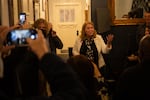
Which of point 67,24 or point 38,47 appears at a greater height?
point 38,47

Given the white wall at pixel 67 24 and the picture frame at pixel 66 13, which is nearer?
the white wall at pixel 67 24

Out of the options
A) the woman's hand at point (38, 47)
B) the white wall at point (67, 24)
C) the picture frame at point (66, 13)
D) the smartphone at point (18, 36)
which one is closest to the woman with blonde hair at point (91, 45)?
the smartphone at point (18, 36)

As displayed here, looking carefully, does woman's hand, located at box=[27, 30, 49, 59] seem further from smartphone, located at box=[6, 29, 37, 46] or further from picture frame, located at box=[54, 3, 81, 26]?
picture frame, located at box=[54, 3, 81, 26]

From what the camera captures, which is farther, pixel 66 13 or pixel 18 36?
pixel 66 13

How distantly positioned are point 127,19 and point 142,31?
84 cm

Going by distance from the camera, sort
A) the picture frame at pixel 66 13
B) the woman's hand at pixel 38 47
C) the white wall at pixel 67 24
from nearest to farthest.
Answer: the woman's hand at pixel 38 47
the white wall at pixel 67 24
the picture frame at pixel 66 13

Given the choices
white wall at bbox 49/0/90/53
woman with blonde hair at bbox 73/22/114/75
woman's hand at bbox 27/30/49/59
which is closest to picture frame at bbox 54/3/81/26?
white wall at bbox 49/0/90/53

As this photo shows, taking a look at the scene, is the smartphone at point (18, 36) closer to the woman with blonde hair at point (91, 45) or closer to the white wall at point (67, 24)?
the woman with blonde hair at point (91, 45)

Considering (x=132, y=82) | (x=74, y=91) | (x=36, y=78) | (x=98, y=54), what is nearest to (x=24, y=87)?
(x=36, y=78)

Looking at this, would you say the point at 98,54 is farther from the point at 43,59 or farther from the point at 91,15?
the point at 43,59

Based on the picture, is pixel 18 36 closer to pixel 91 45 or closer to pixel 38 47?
pixel 38 47

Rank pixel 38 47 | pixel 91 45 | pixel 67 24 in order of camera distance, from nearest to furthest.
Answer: pixel 38 47, pixel 91 45, pixel 67 24

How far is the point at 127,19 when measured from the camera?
6410mm

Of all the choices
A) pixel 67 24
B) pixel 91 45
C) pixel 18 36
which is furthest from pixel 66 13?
pixel 18 36
